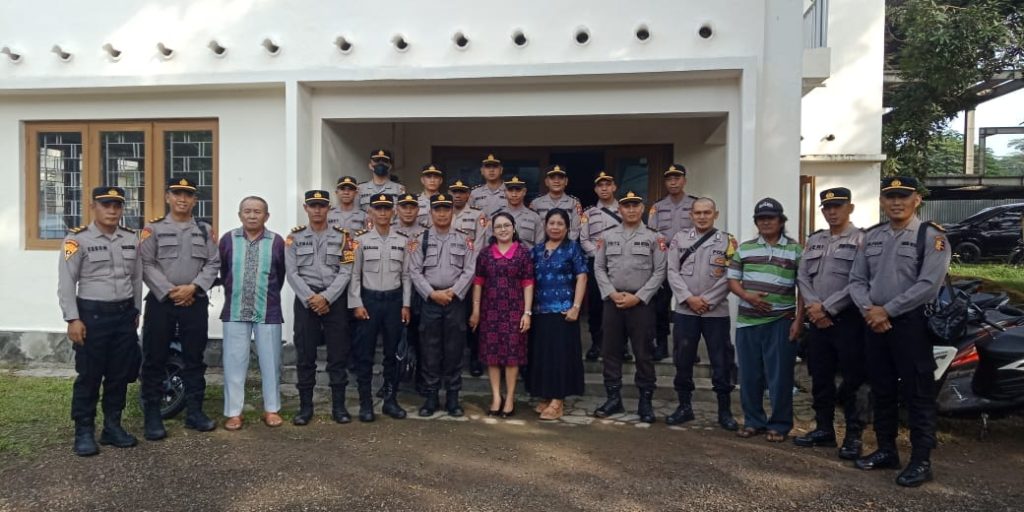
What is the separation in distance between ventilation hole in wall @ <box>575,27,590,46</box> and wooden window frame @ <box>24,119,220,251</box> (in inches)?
142

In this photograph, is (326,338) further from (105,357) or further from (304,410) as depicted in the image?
(105,357)

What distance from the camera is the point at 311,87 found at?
6.74 m

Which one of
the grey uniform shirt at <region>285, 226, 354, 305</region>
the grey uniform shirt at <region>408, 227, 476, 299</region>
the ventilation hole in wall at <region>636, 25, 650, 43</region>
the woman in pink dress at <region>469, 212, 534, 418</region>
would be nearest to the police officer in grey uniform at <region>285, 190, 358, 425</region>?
the grey uniform shirt at <region>285, 226, 354, 305</region>

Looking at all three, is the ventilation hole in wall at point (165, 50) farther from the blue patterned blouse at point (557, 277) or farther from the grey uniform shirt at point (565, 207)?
the blue patterned blouse at point (557, 277)

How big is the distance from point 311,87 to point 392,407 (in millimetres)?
3234

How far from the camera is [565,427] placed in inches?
203

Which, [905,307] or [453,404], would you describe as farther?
[453,404]

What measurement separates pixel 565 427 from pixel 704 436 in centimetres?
98

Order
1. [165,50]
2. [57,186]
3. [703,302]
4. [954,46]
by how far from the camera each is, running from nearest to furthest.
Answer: [703,302] → [165,50] → [57,186] → [954,46]

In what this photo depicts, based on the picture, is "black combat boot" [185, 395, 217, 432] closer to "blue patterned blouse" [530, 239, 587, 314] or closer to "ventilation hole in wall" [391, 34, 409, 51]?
"blue patterned blouse" [530, 239, 587, 314]

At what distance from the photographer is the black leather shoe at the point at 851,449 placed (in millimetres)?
4418

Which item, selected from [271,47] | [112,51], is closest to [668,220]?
[271,47]

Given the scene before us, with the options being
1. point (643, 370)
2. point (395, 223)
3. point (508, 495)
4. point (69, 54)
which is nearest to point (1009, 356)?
point (643, 370)

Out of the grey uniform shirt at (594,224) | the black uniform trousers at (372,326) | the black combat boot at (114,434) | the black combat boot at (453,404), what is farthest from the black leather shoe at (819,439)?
the black combat boot at (114,434)
